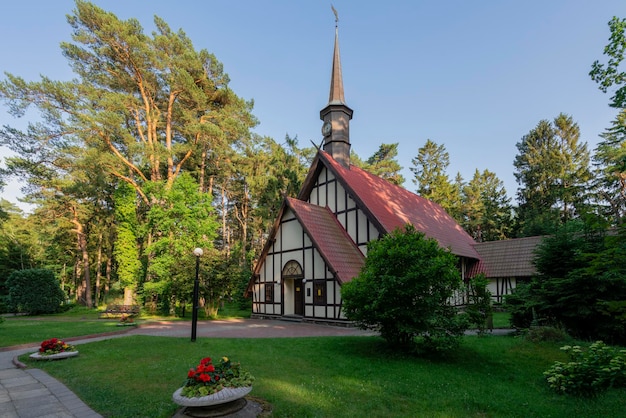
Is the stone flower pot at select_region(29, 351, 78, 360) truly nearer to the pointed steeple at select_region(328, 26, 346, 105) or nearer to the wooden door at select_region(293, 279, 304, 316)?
the wooden door at select_region(293, 279, 304, 316)

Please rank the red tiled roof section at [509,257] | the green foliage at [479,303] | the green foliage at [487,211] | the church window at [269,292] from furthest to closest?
the green foliage at [487,211] → the red tiled roof section at [509,257] → the church window at [269,292] → the green foliage at [479,303]

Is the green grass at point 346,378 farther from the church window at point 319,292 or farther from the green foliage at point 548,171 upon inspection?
the green foliage at point 548,171

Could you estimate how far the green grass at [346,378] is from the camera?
5.14 m

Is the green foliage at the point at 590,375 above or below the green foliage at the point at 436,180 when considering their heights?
below

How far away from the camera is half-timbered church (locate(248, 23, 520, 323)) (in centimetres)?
1650

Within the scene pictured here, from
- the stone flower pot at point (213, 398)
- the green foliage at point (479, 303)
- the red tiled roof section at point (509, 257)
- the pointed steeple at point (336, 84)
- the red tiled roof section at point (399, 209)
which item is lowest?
the stone flower pot at point (213, 398)

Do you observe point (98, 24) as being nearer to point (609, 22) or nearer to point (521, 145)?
point (609, 22)

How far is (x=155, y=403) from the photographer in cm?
521

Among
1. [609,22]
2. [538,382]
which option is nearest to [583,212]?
[538,382]

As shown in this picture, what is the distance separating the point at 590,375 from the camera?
5926mm

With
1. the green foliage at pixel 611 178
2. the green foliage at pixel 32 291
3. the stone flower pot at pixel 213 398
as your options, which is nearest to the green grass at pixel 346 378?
the stone flower pot at pixel 213 398

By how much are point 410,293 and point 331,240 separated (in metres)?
8.70

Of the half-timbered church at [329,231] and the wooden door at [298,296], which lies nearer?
the half-timbered church at [329,231]

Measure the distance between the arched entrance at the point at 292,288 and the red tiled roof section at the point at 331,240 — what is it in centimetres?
248
